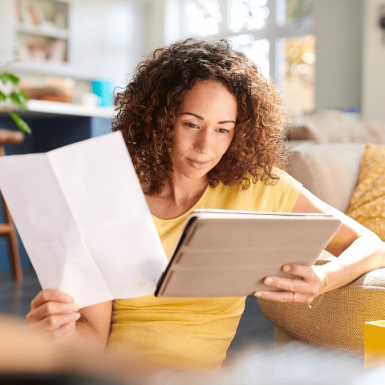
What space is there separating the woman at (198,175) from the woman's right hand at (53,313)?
135 millimetres

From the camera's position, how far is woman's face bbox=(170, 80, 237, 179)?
115 centimetres

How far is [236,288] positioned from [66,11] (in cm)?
658

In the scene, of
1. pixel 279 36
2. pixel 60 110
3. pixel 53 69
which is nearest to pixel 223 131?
pixel 60 110

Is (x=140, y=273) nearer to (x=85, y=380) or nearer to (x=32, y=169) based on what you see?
(x=32, y=169)

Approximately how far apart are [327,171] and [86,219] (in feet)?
3.97

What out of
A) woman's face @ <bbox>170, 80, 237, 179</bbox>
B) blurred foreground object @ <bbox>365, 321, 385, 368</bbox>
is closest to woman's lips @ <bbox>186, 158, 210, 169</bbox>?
woman's face @ <bbox>170, 80, 237, 179</bbox>

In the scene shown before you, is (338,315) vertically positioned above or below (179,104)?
below

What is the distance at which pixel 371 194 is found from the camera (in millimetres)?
1865

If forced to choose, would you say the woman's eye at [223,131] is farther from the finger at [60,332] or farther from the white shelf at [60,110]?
the white shelf at [60,110]

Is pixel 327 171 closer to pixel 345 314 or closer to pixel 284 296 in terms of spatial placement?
pixel 345 314

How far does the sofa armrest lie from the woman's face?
388 mm

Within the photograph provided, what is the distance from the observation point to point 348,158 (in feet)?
6.48

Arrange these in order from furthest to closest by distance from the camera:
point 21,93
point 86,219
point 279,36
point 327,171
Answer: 1. point 279,36
2. point 21,93
3. point 327,171
4. point 86,219

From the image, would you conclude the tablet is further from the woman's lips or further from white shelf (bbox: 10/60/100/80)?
white shelf (bbox: 10/60/100/80)
